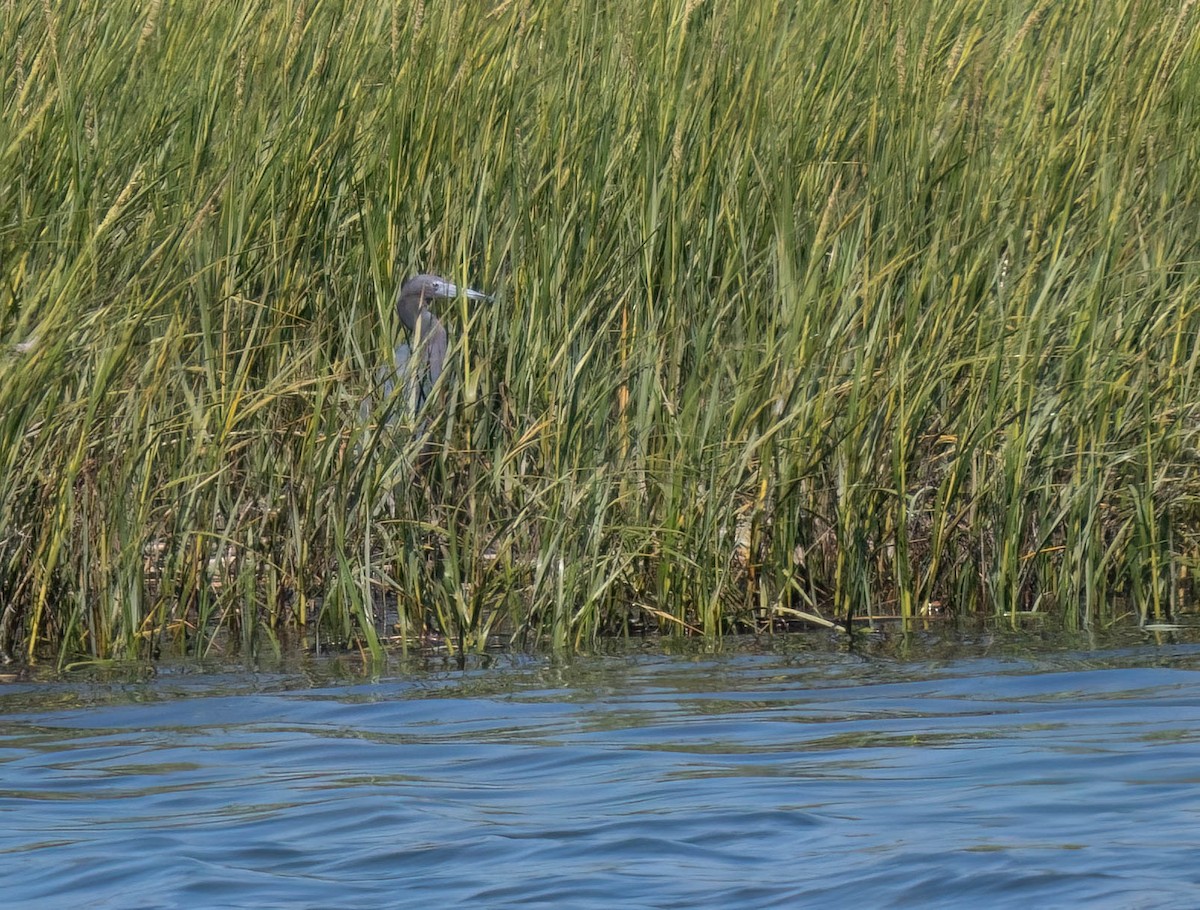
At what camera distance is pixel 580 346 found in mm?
5133

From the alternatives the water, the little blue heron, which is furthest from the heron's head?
the water

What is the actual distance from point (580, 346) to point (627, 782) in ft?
5.66

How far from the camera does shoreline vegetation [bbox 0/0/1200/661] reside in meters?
4.78

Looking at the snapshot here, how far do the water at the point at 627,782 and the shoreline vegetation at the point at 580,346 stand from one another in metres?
0.29

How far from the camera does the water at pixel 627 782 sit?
312 centimetres

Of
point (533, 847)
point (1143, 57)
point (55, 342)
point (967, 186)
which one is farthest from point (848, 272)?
point (533, 847)

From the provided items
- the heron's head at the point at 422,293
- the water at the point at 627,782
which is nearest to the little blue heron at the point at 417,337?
the heron's head at the point at 422,293

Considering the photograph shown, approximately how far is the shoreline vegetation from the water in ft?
0.95

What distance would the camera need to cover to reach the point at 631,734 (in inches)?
158

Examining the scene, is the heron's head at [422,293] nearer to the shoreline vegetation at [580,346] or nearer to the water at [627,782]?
the shoreline vegetation at [580,346]

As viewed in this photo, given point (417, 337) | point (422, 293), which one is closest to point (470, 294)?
point (417, 337)

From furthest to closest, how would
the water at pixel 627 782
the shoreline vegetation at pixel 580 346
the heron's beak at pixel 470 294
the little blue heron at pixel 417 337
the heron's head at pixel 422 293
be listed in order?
the heron's head at pixel 422 293 → the heron's beak at pixel 470 294 → the little blue heron at pixel 417 337 → the shoreline vegetation at pixel 580 346 → the water at pixel 627 782

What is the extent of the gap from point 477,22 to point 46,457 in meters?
2.03

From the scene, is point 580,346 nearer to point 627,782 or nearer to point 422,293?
point 422,293
